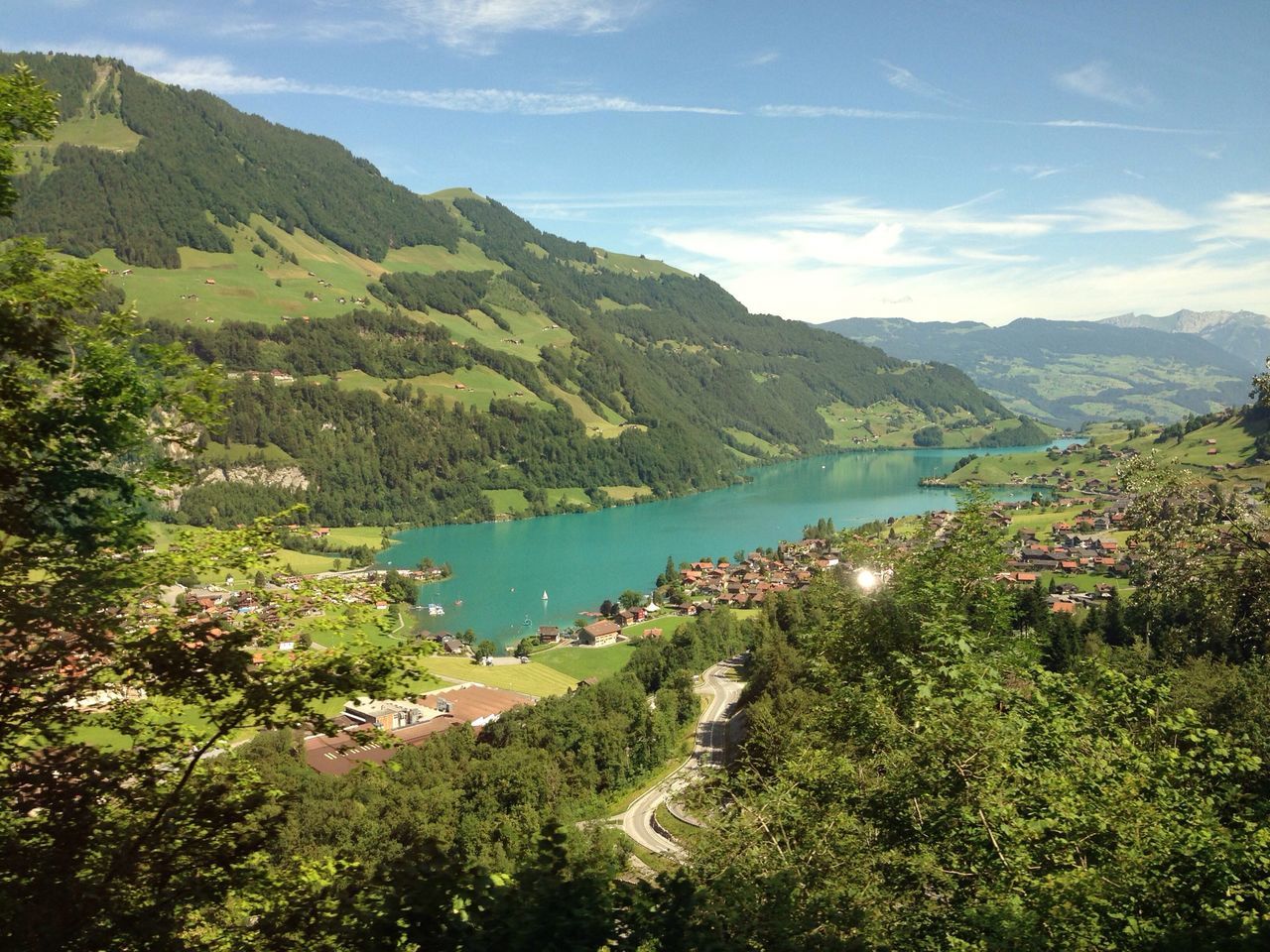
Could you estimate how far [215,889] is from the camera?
5.12 meters

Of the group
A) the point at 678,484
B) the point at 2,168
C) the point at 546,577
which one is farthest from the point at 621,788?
the point at 678,484

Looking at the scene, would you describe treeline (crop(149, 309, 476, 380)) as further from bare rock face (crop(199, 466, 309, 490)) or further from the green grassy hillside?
the green grassy hillside

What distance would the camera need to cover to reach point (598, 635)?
58.2 m

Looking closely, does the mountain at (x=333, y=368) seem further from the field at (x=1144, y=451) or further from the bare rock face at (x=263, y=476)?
the field at (x=1144, y=451)

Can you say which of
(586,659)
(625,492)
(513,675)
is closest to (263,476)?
(625,492)

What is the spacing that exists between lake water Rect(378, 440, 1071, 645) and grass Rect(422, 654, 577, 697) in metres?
6.76

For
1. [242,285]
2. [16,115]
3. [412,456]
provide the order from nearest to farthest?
[16,115]
[412,456]
[242,285]

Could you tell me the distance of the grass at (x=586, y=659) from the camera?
2028 inches

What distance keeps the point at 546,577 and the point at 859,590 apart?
227 ft

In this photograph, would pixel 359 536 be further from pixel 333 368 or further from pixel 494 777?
pixel 494 777

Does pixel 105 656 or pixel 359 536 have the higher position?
pixel 105 656

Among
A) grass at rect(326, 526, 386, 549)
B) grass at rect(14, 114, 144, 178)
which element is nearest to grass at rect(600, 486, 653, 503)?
grass at rect(326, 526, 386, 549)

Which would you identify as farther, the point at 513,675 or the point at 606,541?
the point at 606,541

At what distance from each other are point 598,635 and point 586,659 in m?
4.39
